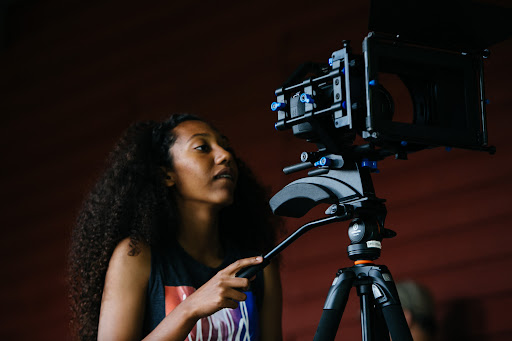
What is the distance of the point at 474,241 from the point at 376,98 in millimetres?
1575

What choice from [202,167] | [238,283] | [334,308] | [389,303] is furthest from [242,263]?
[202,167]

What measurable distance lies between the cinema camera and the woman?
55cm

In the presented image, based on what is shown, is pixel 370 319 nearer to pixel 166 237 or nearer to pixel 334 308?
pixel 334 308

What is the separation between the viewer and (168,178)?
8.21 feet

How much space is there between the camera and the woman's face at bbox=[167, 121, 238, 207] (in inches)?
92.4

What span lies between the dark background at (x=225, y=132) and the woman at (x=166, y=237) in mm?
835

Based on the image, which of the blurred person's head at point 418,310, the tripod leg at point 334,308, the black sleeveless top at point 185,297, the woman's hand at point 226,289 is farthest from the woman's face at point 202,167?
the blurred person's head at point 418,310

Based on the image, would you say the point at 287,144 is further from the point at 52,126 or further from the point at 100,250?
the point at 52,126

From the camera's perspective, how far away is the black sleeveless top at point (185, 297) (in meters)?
2.20

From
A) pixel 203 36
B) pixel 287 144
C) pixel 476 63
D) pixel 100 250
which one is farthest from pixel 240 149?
pixel 476 63

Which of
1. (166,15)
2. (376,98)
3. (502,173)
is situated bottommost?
(376,98)

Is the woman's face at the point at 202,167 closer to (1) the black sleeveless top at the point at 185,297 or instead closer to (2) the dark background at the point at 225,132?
(1) the black sleeveless top at the point at 185,297

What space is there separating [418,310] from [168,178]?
3.68ft

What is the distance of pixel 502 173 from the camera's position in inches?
116
